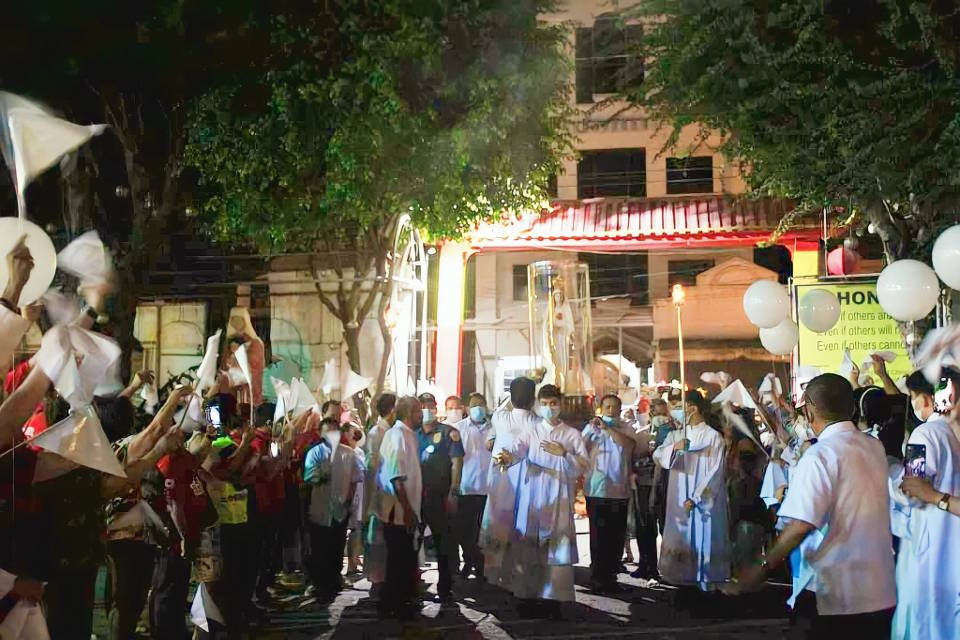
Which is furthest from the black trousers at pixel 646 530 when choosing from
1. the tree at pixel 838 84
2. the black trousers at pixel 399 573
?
the tree at pixel 838 84

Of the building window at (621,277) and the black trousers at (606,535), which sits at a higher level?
the building window at (621,277)

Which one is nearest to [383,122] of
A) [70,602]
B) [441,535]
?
[441,535]

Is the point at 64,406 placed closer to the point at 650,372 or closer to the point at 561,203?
the point at 561,203

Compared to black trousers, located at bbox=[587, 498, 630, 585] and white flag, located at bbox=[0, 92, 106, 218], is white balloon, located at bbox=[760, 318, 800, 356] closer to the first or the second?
black trousers, located at bbox=[587, 498, 630, 585]

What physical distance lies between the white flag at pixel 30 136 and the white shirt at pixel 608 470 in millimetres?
8067

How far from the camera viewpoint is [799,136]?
37.8 feet

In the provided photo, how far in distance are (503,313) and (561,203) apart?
4253 mm

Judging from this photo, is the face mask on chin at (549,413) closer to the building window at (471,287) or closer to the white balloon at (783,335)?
the white balloon at (783,335)

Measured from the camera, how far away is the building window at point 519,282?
1102 inches

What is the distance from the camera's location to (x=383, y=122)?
1552 cm

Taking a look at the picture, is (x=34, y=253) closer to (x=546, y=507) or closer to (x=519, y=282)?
(x=546, y=507)

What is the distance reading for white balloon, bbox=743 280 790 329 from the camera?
40.8ft

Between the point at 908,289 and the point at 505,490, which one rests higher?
the point at 908,289

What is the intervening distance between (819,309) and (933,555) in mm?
7168
